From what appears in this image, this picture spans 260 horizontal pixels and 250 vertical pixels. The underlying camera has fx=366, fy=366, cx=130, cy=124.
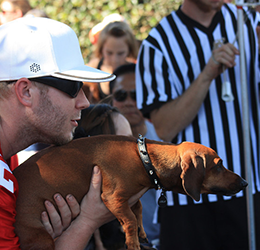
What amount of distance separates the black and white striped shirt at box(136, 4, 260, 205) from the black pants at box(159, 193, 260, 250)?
145 mm

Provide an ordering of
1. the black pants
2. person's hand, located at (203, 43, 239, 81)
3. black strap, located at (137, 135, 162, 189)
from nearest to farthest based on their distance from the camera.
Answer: black strap, located at (137, 135, 162, 189), person's hand, located at (203, 43, 239, 81), the black pants

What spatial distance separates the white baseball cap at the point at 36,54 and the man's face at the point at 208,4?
1440 millimetres

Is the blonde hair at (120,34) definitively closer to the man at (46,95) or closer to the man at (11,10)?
the man at (11,10)

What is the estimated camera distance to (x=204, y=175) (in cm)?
190

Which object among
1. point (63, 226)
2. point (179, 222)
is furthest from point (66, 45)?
point (179, 222)

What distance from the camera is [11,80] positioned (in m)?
1.90

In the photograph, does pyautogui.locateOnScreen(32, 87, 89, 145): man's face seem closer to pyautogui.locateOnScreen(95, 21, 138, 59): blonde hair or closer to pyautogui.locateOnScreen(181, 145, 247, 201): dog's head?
pyautogui.locateOnScreen(181, 145, 247, 201): dog's head

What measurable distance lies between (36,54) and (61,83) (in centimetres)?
20

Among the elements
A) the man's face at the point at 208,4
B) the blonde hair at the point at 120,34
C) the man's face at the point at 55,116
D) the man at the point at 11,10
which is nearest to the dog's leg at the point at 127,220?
the man's face at the point at 55,116

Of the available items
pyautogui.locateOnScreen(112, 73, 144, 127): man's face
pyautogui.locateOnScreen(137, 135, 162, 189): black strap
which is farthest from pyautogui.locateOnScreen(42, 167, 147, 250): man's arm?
pyautogui.locateOnScreen(112, 73, 144, 127): man's face

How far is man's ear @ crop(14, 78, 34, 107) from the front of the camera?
1.88 metres

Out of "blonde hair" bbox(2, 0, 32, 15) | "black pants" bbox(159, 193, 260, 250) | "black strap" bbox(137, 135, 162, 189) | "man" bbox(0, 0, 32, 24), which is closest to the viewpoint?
"black strap" bbox(137, 135, 162, 189)

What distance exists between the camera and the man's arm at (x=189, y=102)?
2793 millimetres

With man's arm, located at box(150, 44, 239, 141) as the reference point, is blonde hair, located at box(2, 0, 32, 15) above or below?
above
